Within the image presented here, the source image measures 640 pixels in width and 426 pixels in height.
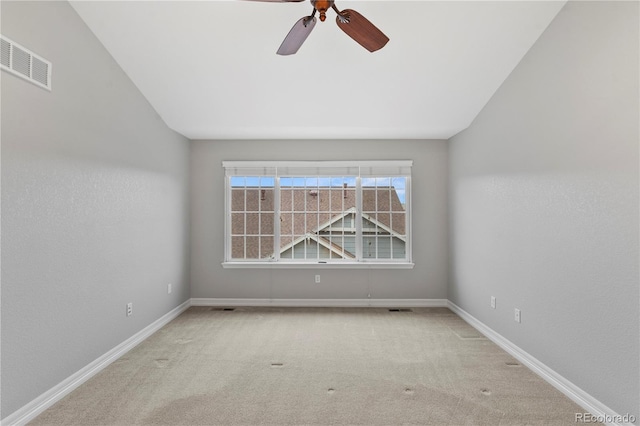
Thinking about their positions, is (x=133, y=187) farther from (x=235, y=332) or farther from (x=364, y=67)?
(x=364, y=67)

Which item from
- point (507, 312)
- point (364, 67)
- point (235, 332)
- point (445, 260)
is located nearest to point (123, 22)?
point (364, 67)

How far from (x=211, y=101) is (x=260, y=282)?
8.40 ft

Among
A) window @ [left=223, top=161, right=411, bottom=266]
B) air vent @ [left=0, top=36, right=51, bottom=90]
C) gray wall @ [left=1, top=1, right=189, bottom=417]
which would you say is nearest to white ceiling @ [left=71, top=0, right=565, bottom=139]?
gray wall @ [left=1, top=1, right=189, bottom=417]

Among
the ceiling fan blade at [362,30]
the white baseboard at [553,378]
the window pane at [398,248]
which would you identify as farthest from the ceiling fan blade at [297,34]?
the window pane at [398,248]

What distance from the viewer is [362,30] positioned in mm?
2141

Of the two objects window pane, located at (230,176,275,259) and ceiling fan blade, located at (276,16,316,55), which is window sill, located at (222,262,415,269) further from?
ceiling fan blade, located at (276,16,316,55)

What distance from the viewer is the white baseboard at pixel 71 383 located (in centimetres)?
217

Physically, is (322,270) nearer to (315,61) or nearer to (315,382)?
(315,382)

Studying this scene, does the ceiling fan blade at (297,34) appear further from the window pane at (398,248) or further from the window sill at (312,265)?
the window pane at (398,248)

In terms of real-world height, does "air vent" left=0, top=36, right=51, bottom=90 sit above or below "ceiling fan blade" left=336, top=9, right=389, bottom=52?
below

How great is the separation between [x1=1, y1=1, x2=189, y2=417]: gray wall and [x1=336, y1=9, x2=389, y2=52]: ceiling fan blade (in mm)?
2070

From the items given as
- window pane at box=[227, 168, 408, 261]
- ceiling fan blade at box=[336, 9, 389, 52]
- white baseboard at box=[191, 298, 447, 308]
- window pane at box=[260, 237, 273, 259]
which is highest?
ceiling fan blade at box=[336, 9, 389, 52]

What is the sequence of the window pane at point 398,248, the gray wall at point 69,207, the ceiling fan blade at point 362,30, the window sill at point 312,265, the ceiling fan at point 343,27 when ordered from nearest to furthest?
the ceiling fan at point 343,27
the ceiling fan blade at point 362,30
the gray wall at point 69,207
the window sill at point 312,265
the window pane at point 398,248

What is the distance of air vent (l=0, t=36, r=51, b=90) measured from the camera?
6.75ft
